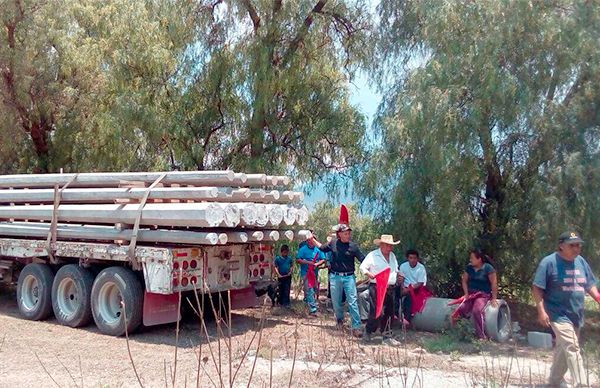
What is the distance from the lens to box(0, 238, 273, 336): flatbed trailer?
9.41m

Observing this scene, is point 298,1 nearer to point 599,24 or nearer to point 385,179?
point 385,179

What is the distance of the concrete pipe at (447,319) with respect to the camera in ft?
32.0

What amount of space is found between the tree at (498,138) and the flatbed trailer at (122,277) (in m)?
3.01

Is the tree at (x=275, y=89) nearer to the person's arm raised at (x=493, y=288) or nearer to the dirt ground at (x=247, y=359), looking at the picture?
the dirt ground at (x=247, y=359)

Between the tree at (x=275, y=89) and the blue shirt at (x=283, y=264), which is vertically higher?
the tree at (x=275, y=89)

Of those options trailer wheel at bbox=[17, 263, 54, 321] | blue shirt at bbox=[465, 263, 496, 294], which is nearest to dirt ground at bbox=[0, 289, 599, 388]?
trailer wheel at bbox=[17, 263, 54, 321]

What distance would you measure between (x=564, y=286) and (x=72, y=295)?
7633mm

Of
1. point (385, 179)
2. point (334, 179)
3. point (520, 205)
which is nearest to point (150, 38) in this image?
point (334, 179)

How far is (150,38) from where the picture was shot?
1570 centimetres

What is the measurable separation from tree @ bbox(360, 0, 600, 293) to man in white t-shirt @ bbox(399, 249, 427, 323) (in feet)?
2.75

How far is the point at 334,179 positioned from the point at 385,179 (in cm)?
307

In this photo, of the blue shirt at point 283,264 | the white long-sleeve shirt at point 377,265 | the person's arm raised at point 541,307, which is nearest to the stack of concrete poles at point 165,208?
the white long-sleeve shirt at point 377,265

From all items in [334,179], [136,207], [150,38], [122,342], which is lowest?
[122,342]

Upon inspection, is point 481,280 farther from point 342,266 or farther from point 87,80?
point 87,80
